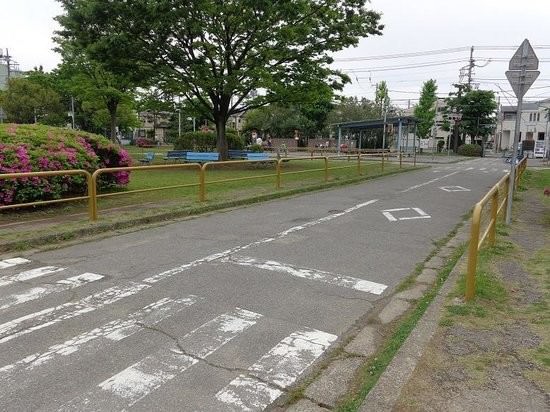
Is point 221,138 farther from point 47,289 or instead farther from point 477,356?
point 477,356

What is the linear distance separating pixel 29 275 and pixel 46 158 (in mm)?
4569

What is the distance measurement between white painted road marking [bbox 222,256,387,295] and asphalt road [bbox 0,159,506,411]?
0.02 m

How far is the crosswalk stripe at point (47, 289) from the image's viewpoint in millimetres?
4809

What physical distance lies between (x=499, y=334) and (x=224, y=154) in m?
21.0

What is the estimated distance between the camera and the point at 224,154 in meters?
24.2

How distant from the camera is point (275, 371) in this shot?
3500 mm

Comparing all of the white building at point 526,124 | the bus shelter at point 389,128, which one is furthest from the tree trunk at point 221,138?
the white building at point 526,124

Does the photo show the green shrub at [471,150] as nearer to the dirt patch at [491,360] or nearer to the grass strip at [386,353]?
the dirt patch at [491,360]

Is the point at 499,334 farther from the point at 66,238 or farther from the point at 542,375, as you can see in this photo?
the point at 66,238

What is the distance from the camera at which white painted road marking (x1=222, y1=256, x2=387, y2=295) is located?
548 centimetres

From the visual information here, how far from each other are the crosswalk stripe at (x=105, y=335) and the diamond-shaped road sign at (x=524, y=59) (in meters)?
7.00

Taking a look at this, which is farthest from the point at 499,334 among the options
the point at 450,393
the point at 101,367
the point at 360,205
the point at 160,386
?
the point at 360,205

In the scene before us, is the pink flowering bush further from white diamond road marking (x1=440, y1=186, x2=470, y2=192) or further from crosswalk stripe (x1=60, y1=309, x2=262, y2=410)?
white diamond road marking (x1=440, y1=186, x2=470, y2=192)

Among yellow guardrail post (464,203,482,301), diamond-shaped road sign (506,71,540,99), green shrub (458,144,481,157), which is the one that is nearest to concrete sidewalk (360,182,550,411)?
yellow guardrail post (464,203,482,301)
